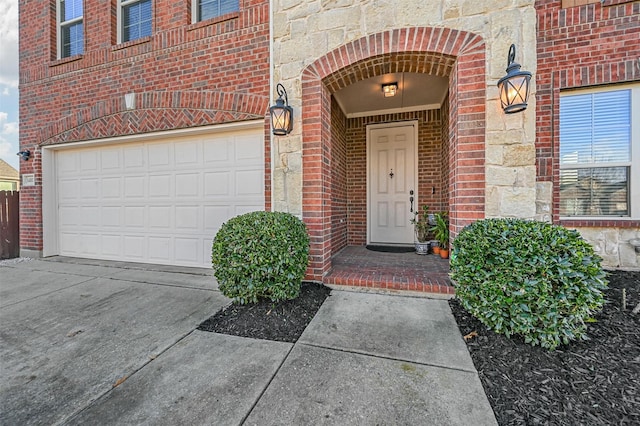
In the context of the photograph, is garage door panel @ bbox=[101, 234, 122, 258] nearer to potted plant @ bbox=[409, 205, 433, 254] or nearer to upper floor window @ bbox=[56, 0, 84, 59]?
upper floor window @ bbox=[56, 0, 84, 59]

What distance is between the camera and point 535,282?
6.12 ft

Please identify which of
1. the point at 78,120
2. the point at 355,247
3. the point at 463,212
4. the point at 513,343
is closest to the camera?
the point at 513,343

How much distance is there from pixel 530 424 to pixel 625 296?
1.97 metres

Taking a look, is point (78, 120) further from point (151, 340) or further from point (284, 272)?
point (284, 272)

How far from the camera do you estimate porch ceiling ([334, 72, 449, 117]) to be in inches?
155

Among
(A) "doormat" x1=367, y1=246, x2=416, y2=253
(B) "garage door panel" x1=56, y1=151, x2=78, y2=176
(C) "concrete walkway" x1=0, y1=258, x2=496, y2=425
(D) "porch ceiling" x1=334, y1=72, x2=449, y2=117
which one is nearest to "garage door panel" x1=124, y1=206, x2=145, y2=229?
(B) "garage door panel" x1=56, y1=151, x2=78, y2=176

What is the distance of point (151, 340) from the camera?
7.15ft

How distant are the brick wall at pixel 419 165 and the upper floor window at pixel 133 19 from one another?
392 centimetres

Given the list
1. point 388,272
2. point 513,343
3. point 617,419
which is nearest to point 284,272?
point 388,272

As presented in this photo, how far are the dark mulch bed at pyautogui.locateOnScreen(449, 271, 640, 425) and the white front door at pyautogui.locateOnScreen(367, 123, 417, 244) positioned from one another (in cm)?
303

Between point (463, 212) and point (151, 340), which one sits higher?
point (463, 212)

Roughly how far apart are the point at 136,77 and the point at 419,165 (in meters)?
5.09

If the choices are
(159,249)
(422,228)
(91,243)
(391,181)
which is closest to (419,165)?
(391,181)

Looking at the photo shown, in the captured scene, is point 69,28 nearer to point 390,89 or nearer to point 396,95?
point 390,89
